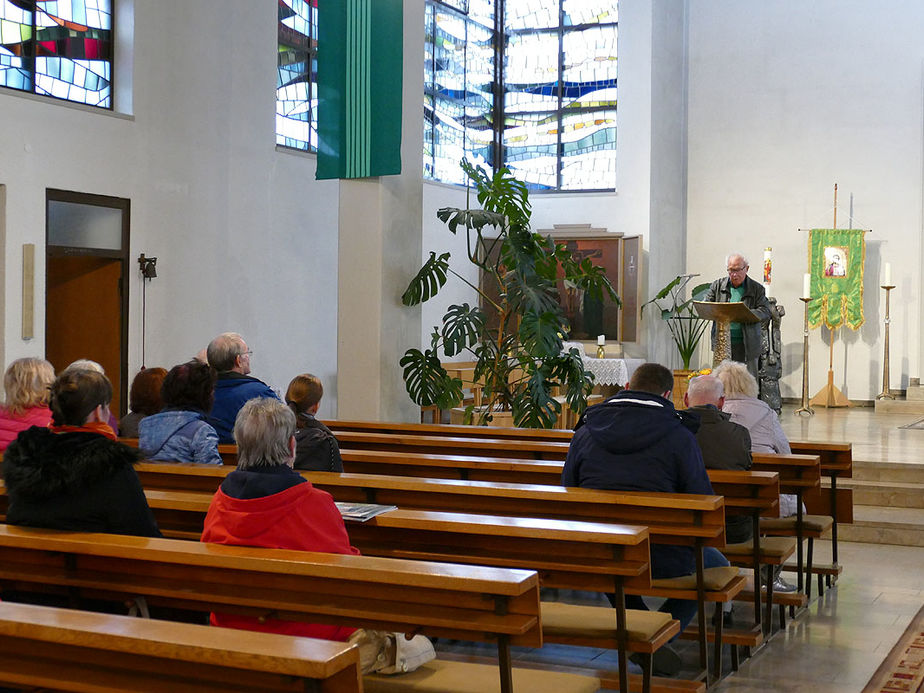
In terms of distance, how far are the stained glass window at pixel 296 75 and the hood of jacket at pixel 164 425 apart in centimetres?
687

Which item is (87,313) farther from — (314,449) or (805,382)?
(805,382)

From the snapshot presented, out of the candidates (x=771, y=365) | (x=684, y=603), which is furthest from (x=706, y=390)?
(x=771, y=365)

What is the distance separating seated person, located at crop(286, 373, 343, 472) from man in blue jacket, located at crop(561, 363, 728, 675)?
102cm

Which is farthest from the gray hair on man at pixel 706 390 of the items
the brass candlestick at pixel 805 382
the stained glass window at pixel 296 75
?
the brass candlestick at pixel 805 382

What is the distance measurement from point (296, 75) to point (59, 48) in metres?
2.93

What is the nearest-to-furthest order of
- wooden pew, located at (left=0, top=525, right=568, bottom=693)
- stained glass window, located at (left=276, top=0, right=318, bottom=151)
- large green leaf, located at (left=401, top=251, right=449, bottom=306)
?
wooden pew, located at (left=0, top=525, right=568, bottom=693)
large green leaf, located at (left=401, top=251, right=449, bottom=306)
stained glass window, located at (left=276, top=0, right=318, bottom=151)

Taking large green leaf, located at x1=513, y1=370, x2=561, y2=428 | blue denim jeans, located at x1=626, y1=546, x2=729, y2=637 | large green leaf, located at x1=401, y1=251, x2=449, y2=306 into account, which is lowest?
blue denim jeans, located at x1=626, y1=546, x2=729, y2=637

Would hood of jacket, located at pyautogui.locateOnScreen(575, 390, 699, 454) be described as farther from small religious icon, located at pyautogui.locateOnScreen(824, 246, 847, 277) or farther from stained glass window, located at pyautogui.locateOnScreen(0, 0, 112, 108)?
small religious icon, located at pyautogui.locateOnScreen(824, 246, 847, 277)

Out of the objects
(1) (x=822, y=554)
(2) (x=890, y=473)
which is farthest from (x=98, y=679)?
(2) (x=890, y=473)

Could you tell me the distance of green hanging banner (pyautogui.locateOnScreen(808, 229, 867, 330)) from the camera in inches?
525

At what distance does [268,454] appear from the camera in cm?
295

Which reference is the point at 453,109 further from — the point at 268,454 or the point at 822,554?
the point at 268,454

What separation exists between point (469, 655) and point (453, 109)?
1058cm

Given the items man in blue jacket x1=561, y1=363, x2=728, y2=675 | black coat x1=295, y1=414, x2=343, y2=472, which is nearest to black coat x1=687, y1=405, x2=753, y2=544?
man in blue jacket x1=561, y1=363, x2=728, y2=675
